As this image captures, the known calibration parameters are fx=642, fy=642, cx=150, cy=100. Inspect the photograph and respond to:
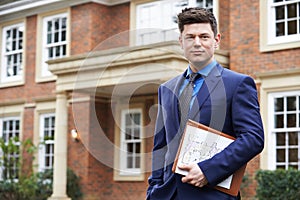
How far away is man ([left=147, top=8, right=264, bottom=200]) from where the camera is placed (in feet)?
8.64

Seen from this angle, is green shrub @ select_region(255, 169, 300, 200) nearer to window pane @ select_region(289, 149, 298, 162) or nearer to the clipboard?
window pane @ select_region(289, 149, 298, 162)

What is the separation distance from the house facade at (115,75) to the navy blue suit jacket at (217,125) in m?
6.92

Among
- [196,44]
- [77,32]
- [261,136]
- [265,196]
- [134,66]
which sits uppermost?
[77,32]

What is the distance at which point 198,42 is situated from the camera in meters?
2.70

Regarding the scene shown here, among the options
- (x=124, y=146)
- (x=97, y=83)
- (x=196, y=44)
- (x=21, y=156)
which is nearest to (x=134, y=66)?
(x=97, y=83)

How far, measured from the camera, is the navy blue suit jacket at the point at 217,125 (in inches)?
104

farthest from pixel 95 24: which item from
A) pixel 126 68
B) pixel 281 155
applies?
pixel 281 155

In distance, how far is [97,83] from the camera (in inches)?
591

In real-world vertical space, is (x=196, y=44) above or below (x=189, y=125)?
above

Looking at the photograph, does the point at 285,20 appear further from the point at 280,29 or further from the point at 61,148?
the point at 61,148

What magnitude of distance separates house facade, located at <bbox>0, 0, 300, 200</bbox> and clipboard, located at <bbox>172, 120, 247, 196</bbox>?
23.4 feet

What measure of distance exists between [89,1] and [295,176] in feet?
25.9

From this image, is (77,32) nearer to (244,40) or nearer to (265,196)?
(244,40)

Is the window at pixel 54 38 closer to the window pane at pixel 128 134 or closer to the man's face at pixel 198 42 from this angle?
the window pane at pixel 128 134
